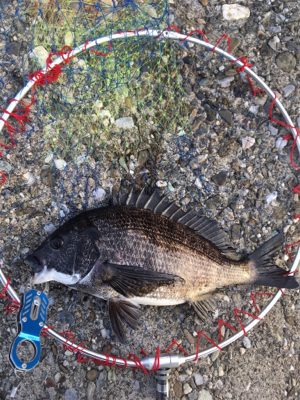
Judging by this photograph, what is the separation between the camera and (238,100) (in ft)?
11.0

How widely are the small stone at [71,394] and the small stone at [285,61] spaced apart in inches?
132

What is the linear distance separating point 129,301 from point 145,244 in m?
0.47

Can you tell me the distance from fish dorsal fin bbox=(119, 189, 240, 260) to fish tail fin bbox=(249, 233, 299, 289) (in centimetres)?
21

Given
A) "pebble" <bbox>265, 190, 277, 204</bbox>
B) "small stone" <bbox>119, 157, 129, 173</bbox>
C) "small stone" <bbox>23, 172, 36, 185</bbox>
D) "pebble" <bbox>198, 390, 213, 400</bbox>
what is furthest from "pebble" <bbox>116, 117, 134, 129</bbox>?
"pebble" <bbox>198, 390, 213, 400</bbox>

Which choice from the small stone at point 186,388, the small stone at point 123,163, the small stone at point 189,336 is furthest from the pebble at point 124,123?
the small stone at point 186,388

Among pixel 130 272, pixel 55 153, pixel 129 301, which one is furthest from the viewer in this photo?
pixel 55 153

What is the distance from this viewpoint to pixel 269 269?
10.0ft

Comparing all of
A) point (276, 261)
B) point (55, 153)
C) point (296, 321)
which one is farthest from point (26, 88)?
point (296, 321)

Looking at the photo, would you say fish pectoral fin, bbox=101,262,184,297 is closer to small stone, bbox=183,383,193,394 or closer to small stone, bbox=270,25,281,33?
small stone, bbox=183,383,193,394

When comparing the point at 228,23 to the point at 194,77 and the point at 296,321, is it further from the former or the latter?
the point at 296,321

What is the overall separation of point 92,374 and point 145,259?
111cm

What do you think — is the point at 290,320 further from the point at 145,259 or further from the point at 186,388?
the point at 145,259

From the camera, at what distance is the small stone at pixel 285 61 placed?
3383 mm

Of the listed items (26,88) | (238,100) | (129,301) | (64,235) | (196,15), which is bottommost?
(129,301)
